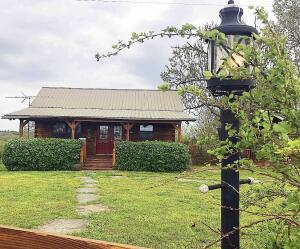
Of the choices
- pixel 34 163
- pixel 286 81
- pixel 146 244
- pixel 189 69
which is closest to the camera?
pixel 286 81

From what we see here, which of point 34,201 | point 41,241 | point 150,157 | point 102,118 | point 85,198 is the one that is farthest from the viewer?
point 102,118

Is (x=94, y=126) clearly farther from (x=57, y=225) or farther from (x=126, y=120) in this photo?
(x=57, y=225)

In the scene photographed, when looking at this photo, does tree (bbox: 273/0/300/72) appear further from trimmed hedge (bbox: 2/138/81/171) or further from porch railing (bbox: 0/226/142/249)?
porch railing (bbox: 0/226/142/249)

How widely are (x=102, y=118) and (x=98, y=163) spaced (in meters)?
2.47

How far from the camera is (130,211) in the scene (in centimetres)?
822

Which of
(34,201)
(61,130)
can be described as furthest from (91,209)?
(61,130)

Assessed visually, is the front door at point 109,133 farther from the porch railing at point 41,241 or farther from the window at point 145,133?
the porch railing at point 41,241

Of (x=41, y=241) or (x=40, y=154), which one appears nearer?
(x=41, y=241)

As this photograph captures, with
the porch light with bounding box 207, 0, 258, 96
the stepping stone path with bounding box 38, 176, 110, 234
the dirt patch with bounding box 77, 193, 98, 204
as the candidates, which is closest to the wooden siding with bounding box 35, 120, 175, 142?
the stepping stone path with bounding box 38, 176, 110, 234

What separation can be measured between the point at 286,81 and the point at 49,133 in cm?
2252

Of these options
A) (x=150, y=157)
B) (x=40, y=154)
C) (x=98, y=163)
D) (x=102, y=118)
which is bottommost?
(x=98, y=163)

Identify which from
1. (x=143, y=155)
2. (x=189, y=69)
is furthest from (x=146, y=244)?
(x=189, y=69)

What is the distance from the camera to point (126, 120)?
20.9 m

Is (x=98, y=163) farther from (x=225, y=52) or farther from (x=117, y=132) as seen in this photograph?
(x=225, y=52)
